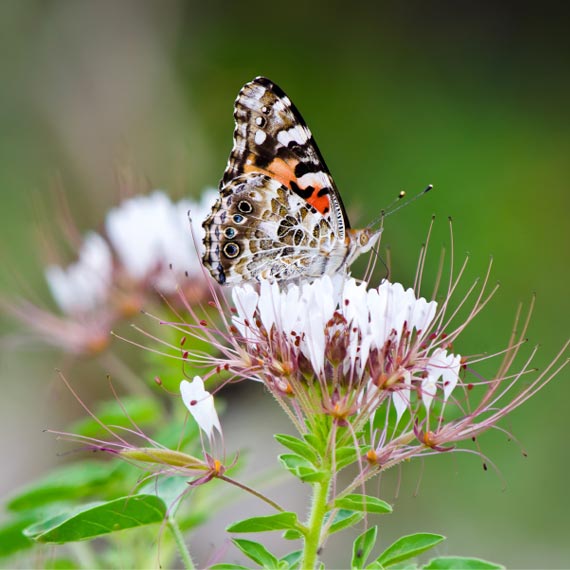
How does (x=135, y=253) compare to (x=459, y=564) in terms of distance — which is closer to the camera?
(x=459, y=564)

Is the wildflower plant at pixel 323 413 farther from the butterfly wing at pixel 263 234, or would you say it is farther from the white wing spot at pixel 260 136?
the white wing spot at pixel 260 136

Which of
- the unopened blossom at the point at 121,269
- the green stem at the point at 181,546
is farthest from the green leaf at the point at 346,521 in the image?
the unopened blossom at the point at 121,269

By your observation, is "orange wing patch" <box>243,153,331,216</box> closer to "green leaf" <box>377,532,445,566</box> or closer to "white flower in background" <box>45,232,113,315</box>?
"white flower in background" <box>45,232,113,315</box>

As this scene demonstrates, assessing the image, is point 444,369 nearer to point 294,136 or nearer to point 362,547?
point 362,547

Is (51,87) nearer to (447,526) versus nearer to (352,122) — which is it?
(352,122)

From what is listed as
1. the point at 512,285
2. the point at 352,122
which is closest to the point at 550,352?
the point at 512,285

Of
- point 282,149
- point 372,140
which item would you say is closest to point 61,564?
point 282,149

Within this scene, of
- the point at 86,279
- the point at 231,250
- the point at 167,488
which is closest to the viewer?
the point at 167,488

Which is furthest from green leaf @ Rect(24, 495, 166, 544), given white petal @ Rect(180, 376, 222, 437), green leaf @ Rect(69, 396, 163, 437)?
green leaf @ Rect(69, 396, 163, 437)
